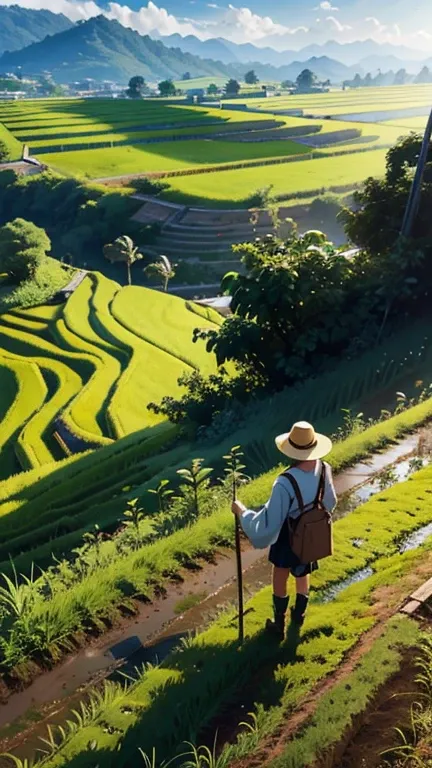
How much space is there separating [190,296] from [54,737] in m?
42.6

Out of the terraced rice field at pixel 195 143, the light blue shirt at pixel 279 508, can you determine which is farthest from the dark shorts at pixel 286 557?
the terraced rice field at pixel 195 143

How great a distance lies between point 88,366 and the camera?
24.1m

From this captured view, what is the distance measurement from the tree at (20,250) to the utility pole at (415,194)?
2710 centimetres

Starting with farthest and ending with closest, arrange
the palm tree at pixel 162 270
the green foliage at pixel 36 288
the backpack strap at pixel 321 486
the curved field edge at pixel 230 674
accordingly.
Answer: the palm tree at pixel 162 270
the green foliage at pixel 36 288
the backpack strap at pixel 321 486
the curved field edge at pixel 230 674

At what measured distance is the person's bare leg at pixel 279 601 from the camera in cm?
445

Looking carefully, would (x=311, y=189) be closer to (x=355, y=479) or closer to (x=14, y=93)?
(x=355, y=479)

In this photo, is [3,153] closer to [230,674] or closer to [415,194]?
[415,194]

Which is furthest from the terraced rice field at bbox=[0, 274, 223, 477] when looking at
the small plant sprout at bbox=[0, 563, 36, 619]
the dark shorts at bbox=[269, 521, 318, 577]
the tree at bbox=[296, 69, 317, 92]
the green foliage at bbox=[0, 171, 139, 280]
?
the tree at bbox=[296, 69, 317, 92]

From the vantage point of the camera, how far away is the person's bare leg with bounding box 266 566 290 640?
14.6 ft

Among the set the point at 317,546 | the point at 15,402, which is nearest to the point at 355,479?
the point at 317,546

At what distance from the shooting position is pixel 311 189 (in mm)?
60312

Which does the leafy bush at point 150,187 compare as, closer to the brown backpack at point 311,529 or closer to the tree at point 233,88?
the brown backpack at point 311,529

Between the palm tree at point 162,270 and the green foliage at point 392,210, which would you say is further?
the palm tree at point 162,270

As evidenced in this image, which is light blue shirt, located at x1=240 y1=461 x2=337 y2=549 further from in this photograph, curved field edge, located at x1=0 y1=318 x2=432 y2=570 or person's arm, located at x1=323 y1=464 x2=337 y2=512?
curved field edge, located at x1=0 y1=318 x2=432 y2=570
